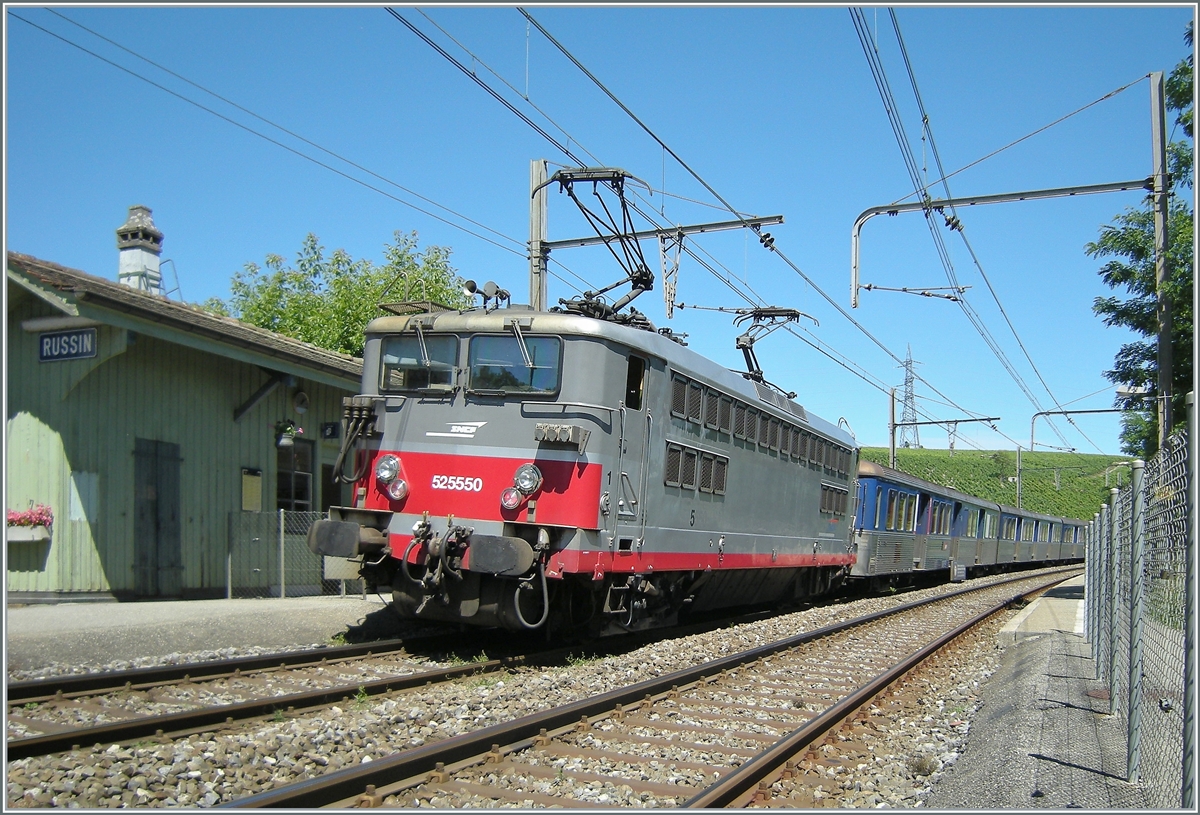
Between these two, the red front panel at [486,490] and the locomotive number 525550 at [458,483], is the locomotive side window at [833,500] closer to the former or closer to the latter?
the red front panel at [486,490]

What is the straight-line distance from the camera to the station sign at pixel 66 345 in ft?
38.8

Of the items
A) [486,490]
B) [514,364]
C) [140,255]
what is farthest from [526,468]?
[140,255]

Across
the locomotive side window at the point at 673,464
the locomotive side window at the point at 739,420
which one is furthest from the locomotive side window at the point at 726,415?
the locomotive side window at the point at 673,464

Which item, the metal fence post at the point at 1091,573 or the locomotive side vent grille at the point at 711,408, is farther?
the metal fence post at the point at 1091,573

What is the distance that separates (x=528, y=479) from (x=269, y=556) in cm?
682

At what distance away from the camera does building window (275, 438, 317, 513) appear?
1546cm

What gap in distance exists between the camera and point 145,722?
6309 mm

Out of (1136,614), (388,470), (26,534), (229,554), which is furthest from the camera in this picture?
(229,554)

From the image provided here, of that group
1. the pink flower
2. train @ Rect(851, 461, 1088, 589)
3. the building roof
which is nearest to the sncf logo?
the building roof

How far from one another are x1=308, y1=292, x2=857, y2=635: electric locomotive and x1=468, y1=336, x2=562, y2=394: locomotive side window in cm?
1

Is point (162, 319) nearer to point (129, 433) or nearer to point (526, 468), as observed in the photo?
point (129, 433)

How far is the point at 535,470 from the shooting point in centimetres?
935

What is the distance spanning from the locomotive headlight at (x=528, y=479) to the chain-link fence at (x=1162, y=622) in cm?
490

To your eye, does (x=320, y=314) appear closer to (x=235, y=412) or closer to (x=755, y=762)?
(x=235, y=412)
